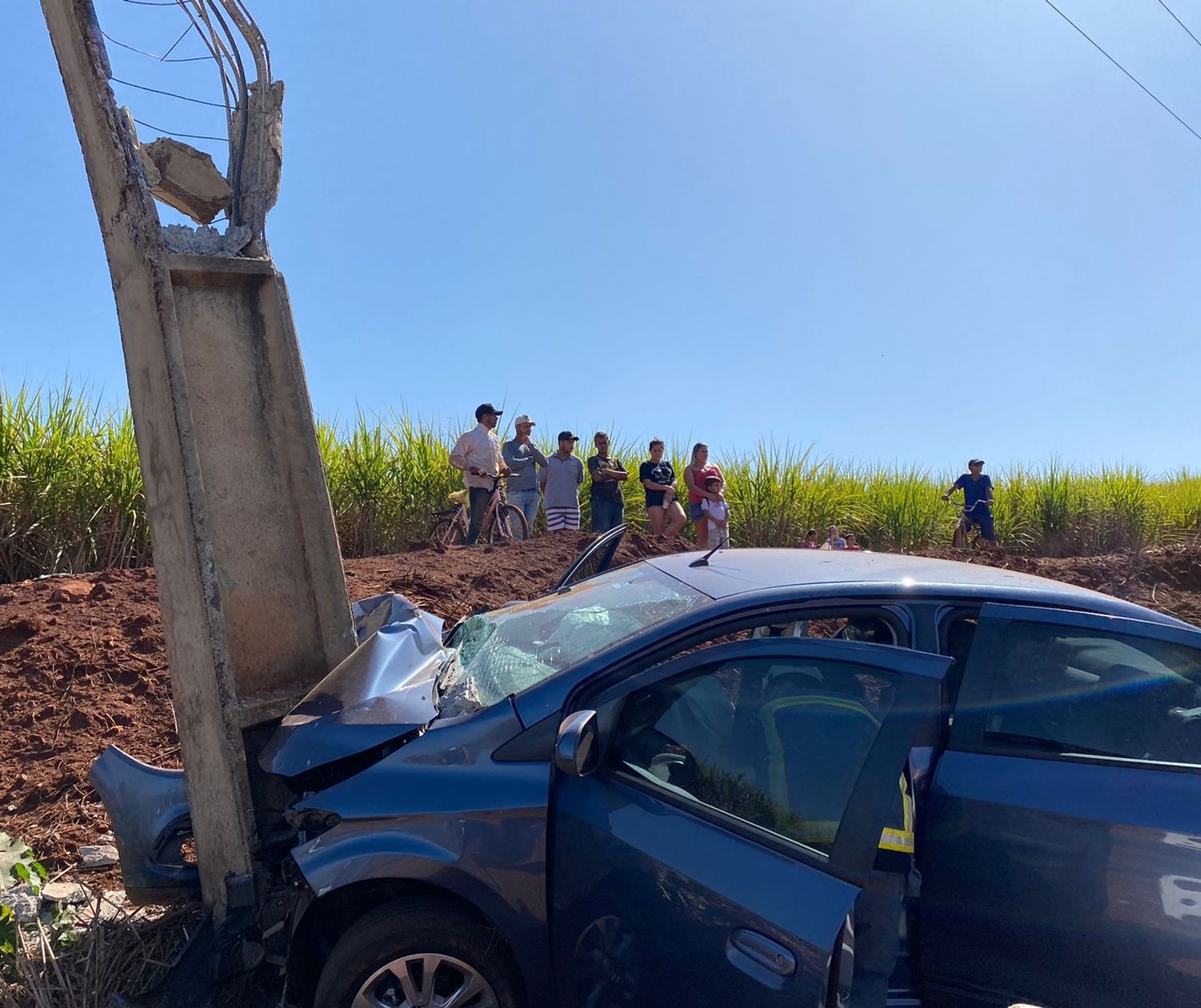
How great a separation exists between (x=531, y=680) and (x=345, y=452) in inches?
412

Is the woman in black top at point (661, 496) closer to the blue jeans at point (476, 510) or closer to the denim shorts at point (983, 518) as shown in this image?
the blue jeans at point (476, 510)

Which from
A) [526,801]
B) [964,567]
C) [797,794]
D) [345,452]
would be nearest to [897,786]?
[797,794]

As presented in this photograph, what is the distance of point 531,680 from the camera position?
109 inches

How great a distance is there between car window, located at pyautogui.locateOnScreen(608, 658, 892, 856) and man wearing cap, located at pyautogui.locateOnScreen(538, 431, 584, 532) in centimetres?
895

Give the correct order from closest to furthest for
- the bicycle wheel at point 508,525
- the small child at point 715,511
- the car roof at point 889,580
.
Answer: the car roof at point 889,580, the small child at point 715,511, the bicycle wheel at point 508,525

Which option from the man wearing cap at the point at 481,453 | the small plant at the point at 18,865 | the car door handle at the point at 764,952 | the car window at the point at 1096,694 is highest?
the man wearing cap at the point at 481,453

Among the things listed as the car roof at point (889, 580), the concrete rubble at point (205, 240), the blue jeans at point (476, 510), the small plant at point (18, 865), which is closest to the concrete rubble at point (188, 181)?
the concrete rubble at point (205, 240)

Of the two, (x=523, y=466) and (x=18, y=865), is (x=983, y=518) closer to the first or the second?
(x=523, y=466)

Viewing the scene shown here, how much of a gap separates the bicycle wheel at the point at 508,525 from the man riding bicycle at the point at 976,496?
325 inches

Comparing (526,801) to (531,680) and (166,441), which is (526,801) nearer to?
(531,680)

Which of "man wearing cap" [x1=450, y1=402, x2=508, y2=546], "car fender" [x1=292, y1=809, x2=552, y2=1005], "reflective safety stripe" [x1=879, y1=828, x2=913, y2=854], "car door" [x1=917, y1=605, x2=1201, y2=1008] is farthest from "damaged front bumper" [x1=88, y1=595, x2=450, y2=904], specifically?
"man wearing cap" [x1=450, y1=402, x2=508, y2=546]

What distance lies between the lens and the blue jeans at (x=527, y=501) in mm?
11844

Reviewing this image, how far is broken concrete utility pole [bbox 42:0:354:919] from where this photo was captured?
331 centimetres

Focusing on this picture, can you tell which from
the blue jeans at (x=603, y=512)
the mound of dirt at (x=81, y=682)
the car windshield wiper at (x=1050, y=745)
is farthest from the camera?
the blue jeans at (x=603, y=512)
